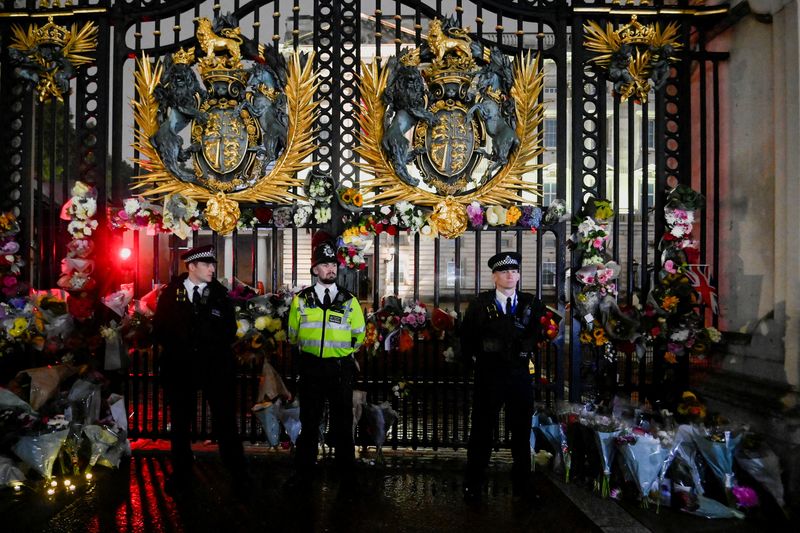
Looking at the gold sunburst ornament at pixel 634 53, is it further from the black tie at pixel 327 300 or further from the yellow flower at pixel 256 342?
the yellow flower at pixel 256 342

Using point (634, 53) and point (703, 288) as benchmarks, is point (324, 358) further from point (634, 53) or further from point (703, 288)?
point (634, 53)

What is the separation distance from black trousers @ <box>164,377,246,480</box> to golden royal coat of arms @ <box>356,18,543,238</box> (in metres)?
2.75

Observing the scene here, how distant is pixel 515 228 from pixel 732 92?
110 inches

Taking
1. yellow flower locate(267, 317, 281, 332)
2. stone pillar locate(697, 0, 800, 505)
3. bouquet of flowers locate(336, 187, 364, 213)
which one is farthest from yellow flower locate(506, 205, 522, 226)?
yellow flower locate(267, 317, 281, 332)

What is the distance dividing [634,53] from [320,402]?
5.20 metres

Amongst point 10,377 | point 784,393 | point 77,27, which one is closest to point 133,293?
point 10,377

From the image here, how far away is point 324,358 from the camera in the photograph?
→ 5574 mm

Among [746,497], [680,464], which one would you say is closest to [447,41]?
[680,464]

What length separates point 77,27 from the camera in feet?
23.8

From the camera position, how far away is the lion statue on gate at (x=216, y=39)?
22.6 ft

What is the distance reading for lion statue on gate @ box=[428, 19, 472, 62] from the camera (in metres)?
6.82

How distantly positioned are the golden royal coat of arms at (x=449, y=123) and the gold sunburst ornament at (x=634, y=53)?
795 millimetres

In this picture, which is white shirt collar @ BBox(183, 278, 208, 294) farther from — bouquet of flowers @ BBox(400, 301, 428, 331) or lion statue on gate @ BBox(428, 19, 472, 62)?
lion statue on gate @ BBox(428, 19, 472, 62)

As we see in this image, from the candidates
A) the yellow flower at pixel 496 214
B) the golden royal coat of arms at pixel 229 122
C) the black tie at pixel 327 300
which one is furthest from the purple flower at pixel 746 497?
the golden royal coat of arms at pixel 229 122
